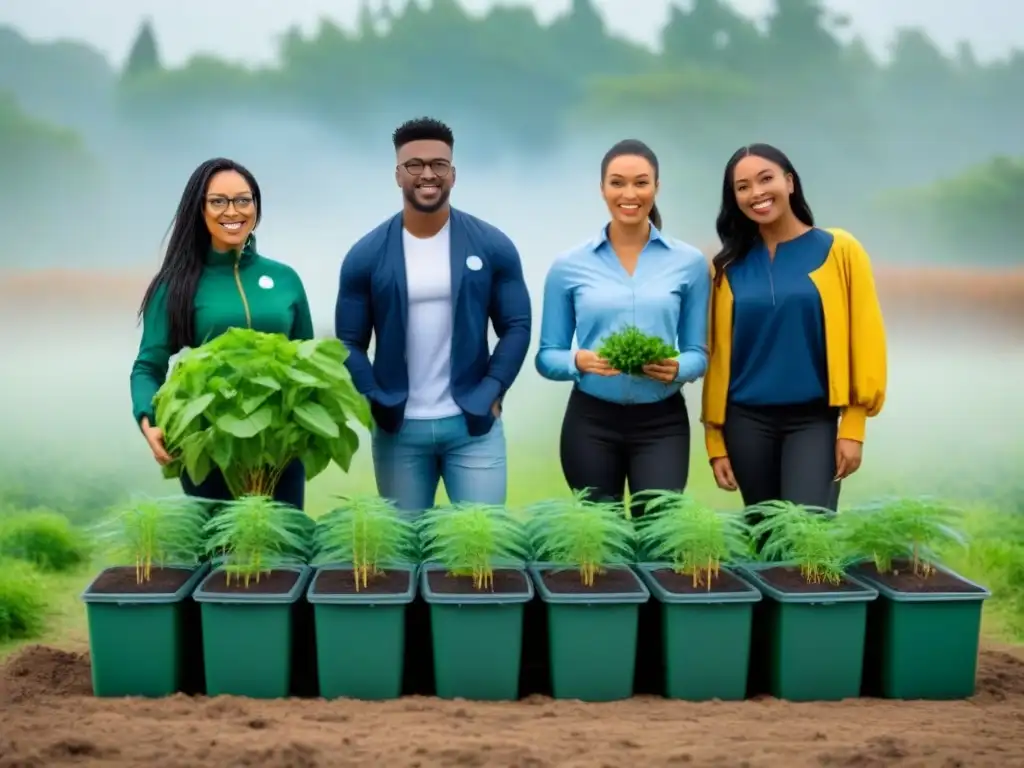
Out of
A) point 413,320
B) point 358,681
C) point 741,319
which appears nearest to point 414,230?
point 413,320

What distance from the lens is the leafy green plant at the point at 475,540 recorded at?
3258 millimetres

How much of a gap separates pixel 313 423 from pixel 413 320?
650 mm

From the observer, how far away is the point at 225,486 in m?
3.85

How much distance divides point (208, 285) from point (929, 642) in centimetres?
263

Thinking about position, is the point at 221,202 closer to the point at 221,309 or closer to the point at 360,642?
the point at 221,309

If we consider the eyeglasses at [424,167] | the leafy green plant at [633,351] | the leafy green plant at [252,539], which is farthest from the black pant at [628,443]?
the leafy green plant at [252,539]

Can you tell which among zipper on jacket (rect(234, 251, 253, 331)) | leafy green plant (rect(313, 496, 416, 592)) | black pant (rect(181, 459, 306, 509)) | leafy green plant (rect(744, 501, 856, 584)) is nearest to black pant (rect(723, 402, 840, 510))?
leafy green plant (rect(744, 501, 856, 584))

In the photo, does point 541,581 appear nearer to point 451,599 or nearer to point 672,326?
point 451,599

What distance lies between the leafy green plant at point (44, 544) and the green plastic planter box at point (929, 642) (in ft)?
14.8

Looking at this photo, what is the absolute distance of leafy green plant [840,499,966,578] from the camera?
3.42 metres

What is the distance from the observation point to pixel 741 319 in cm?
372

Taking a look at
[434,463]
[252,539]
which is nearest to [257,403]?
[252,539]

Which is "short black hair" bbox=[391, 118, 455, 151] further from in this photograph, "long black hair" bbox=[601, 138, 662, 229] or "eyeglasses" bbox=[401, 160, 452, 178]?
"long black hair" bbox=[601, 138, 662, 229]

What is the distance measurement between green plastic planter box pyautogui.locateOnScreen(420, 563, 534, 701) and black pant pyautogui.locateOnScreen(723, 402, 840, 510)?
3.35 feet
